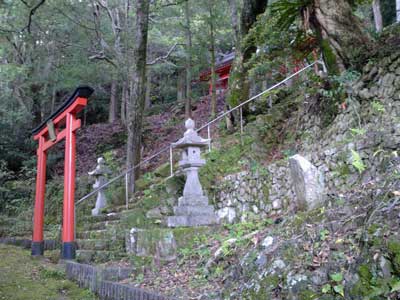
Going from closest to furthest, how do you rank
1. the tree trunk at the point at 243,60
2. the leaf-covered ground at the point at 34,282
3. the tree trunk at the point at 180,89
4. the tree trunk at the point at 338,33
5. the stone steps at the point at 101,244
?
1. the leaf-covered ground at the point at 34,282
2. the tree trunk at the point at 338,33
3. the stone steps at the point at 101,244
4. the tree trunk at the point at 243,60
5. the tree trunk at the point at 180,89

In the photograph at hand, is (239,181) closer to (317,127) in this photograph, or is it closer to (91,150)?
(317,127)

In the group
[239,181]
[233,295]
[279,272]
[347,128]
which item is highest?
[347,128]

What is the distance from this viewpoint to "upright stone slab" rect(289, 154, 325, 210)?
443 cm

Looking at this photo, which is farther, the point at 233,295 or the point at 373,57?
the point at 373,57

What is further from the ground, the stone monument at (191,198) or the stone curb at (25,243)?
the stone monument at (191,198)

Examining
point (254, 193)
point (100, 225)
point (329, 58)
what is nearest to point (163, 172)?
point (100, 225)

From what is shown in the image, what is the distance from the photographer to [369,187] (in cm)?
377

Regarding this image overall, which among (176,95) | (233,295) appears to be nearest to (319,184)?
(233,295)

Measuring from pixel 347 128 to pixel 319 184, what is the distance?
1.89 meters

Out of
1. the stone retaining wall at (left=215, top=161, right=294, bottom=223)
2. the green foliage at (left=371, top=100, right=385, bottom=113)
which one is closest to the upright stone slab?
the stone retaining wall at (left=215, top=161, right=294, bottom=223)

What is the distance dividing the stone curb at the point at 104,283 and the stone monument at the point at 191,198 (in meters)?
1.34

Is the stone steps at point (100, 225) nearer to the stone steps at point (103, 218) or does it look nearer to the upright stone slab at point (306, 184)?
the stone steps at point (103, 218)

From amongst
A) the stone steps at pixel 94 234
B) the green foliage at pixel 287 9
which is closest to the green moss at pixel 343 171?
the green foliage at pixel 287 9

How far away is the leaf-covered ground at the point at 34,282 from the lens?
5.48 m
